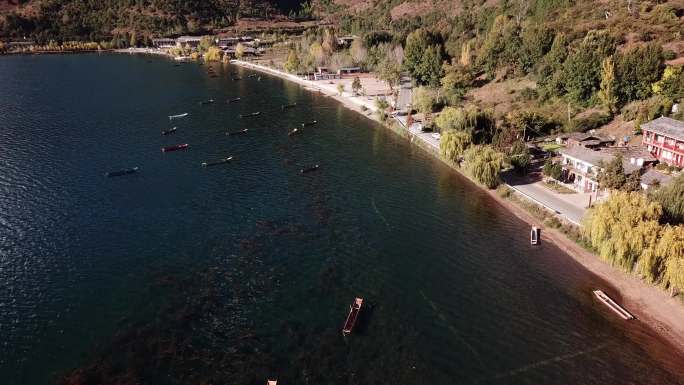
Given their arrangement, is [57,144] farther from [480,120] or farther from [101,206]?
[480,120]

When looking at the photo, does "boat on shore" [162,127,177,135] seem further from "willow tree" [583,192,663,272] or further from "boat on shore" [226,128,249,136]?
"willow tree" [583,192,663,272]

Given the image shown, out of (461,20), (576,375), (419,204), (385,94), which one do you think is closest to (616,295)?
(576,375)

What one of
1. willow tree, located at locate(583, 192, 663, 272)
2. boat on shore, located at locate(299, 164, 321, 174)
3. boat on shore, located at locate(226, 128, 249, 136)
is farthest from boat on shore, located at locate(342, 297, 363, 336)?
boat on shore, located at locate(226, 128, 249, 136)

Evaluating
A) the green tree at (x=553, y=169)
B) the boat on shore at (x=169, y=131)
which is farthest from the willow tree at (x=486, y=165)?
the boat on shore at (x=169, y=131)

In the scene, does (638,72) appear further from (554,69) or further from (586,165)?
(586,165)

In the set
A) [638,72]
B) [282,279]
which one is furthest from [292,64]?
[282,279]

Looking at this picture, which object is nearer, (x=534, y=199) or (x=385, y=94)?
(x=534, y=199)
